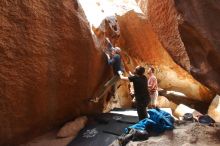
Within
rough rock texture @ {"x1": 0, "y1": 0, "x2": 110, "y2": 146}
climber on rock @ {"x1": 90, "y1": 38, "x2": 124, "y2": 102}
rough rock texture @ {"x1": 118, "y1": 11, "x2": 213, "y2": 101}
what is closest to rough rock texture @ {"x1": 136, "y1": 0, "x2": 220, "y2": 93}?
climber on rock @ {"x1": 90, "y1": 38, "x2": 124, "y2": 102}

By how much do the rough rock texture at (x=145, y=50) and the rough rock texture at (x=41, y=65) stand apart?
4914 mm

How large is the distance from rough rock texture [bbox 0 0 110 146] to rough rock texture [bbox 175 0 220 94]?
10.2ft

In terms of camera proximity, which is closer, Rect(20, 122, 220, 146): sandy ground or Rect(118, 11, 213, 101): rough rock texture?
Rect(20, 122, 220, 146): sandy ground

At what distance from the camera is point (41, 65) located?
730cm

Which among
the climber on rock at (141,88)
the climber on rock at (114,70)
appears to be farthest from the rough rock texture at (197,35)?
the climber on rock at (114,70)

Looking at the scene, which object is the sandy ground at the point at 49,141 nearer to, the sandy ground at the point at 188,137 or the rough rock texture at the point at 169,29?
the sandy ground at the point at 188,137

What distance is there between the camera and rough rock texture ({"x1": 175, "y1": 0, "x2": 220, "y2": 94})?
582 centimetres

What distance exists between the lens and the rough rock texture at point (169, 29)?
23.3ft

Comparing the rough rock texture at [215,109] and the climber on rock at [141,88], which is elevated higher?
the climber on rock at [141,88]

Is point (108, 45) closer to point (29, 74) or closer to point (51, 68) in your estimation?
point (51, 68)

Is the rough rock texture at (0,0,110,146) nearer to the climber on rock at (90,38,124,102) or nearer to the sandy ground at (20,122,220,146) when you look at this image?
the climber on rock at (90,38,124,102)

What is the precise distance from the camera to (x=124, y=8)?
13.7 metres

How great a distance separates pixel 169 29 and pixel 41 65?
3.49m

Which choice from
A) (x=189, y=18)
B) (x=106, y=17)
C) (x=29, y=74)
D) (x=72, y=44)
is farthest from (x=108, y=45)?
(x=189, y=18)
